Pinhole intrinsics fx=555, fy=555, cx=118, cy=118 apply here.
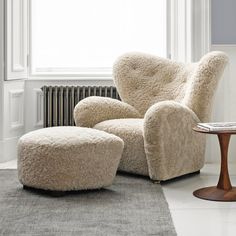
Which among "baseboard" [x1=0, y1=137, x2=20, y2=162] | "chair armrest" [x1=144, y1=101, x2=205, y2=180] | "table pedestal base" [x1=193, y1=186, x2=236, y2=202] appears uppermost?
"chair armrest" [x1=144, y1=101, x2=205, y2=180]

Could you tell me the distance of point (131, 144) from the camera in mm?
3947

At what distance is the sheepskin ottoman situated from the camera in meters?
3.34

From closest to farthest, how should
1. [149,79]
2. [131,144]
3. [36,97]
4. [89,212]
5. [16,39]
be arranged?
[89,212] < [131,144] < [149,79] < [16,39] < [36,97]

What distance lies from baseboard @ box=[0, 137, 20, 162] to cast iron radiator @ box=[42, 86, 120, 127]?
41 centimetres

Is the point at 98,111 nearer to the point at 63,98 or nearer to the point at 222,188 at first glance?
the point at 63,98

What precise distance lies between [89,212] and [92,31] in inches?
112

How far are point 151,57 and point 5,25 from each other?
4.18ft

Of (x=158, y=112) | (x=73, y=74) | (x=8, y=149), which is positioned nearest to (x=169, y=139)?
(x=158, y=112)

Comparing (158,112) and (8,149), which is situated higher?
(158,112)

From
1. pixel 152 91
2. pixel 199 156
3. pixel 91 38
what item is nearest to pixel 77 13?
pixel 91 38

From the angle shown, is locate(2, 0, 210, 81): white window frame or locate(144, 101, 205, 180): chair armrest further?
locate(2, 0, 210, 81): white window frame

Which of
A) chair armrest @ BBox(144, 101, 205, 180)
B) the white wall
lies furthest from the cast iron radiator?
chair armrest @ BBox(144, 101, 205, 180)

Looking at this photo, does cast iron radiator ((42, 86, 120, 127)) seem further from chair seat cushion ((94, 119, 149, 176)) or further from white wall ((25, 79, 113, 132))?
chair seat cushion ((94, 119, 149, 176))

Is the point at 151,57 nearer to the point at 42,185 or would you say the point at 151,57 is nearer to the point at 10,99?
the point at 10,99
